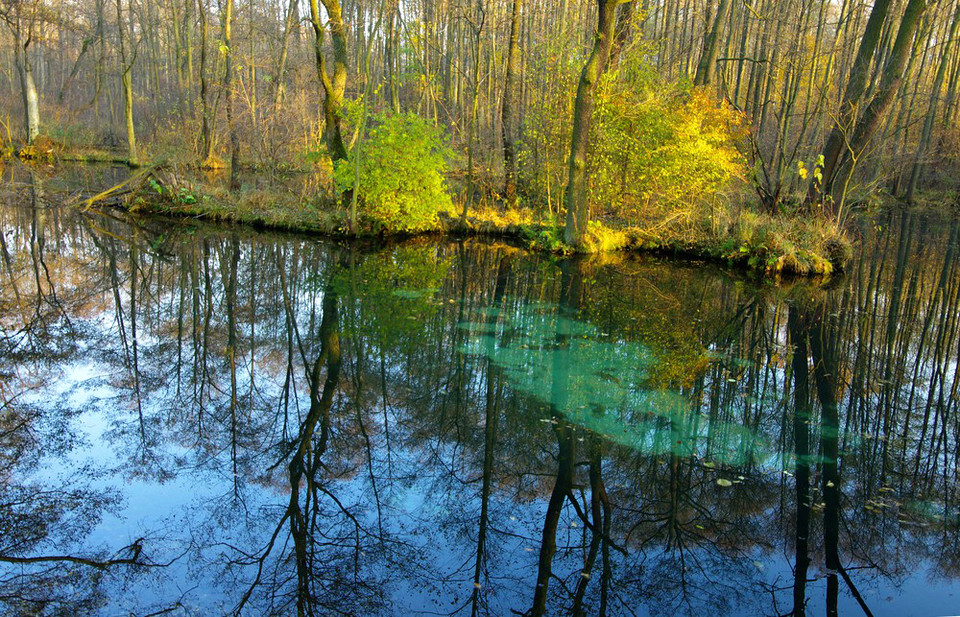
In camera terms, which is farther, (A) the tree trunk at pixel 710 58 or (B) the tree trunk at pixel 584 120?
(A) the tree trunk at pixel 710 58

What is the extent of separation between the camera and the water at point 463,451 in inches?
163

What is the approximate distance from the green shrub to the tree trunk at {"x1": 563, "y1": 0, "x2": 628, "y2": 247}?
3442mm

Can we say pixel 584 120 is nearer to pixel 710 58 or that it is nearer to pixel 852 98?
pixel 852 98

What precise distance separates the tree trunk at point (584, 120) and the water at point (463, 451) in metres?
4.27

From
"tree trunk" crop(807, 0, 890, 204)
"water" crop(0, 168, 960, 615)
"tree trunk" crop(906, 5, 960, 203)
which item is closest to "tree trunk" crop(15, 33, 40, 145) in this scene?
"water" crop(0, 168, 960, 615)

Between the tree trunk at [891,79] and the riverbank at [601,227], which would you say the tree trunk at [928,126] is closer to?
the tree trunk at [891,79]

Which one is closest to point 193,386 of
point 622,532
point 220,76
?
point 622,532

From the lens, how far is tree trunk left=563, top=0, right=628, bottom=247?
14.0 m

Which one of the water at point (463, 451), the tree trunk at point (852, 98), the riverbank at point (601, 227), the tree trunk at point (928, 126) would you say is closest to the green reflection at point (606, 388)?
the water at point (463, 451)

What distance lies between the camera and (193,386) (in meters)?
7.04

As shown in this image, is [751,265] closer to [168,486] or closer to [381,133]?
[381,133]

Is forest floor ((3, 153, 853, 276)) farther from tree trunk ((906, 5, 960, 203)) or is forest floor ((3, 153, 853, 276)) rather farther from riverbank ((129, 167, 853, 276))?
tree trunk ((906, 5, 960, 203))

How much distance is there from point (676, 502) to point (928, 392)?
4.43 m

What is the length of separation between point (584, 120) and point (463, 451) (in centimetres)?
1041
